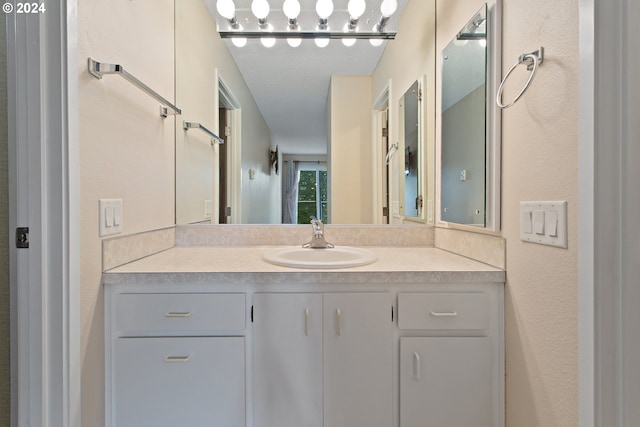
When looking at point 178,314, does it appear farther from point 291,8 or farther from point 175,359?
point 291,8

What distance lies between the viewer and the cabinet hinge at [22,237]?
83 centimetres

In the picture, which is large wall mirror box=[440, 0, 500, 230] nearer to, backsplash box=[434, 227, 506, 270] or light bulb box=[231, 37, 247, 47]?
backsplash box=[434, 227, 506, 270]

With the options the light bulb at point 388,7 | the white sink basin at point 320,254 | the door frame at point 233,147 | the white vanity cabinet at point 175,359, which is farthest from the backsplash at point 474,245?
the light bulb at point 388,7

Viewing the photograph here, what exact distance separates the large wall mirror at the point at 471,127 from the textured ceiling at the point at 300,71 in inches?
18.3

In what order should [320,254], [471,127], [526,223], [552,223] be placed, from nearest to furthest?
[552,223], [526,223], [471,127], [320,254]

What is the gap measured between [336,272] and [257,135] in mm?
1011

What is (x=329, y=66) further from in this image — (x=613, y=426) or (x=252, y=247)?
(x=613, y=426)

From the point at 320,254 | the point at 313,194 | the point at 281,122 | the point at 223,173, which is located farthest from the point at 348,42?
the point at 320,254

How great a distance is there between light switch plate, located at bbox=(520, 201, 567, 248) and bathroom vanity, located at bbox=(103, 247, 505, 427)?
0.21 m

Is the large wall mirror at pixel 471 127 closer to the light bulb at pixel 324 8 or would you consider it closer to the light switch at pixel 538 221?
the light switch at pixel 538 221

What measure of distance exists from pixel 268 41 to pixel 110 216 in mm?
1190

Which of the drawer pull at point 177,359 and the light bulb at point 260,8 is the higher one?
the light bulb at point 260,8

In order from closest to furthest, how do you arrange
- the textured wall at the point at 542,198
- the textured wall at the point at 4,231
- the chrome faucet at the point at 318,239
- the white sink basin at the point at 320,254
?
the textured wall at the point at 542,198, the textured wall at the point at 4,231, the white sink basin at the point at 320,254, the chrome faucet at the point at 318,239

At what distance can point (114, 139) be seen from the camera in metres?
1.07
